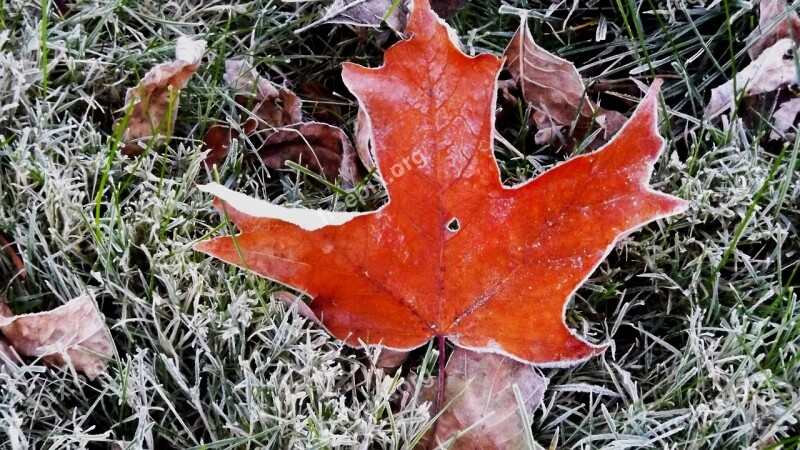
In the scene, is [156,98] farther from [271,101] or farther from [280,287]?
[280,287]

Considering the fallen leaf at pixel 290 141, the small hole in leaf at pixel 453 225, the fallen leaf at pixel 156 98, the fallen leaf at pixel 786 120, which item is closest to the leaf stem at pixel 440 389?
the small hole in leaf at pixel 453 225

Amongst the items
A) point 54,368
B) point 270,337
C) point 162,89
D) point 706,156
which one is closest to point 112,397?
point 54,368

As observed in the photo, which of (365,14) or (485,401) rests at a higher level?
(365,14)

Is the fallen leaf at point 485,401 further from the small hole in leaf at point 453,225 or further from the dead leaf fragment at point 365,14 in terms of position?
the dead leaf fragment at point 365,14

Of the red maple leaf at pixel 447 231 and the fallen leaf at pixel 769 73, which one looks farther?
the fallen leaf at pixel 769 73

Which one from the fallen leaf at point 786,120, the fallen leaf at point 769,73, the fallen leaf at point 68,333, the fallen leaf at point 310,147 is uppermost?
the fallen leaf at point 769,73

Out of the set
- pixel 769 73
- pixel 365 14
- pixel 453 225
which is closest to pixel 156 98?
pixel 365 14
